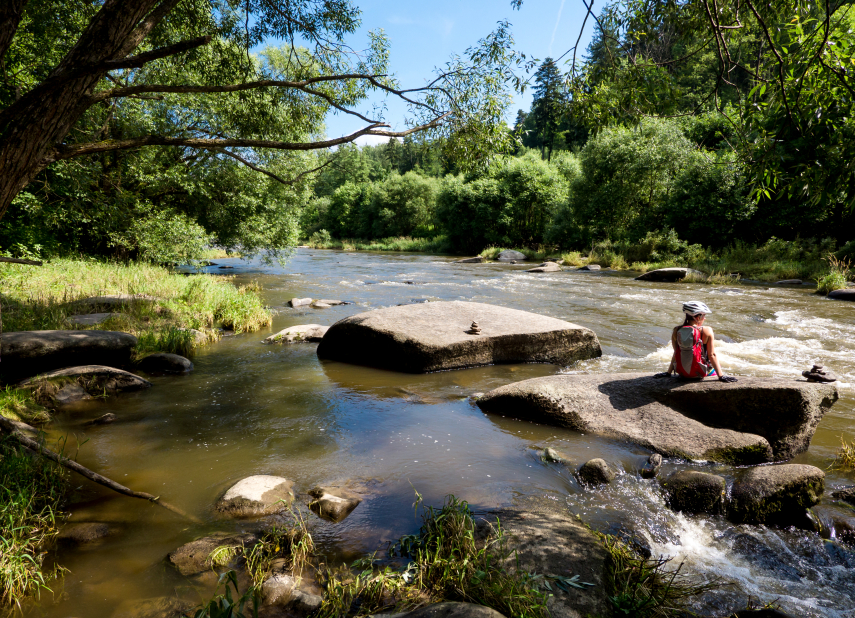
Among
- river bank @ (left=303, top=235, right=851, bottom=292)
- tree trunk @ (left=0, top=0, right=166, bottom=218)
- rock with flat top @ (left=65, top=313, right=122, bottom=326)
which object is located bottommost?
rock with flat top @ (left=65, top=313, right=122, bottom=326)

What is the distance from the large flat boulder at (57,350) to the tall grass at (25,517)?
10.4 ft

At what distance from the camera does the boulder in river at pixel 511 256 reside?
3624 centimetres

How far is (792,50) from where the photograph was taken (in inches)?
146

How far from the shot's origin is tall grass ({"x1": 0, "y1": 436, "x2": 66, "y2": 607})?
10.2 feet

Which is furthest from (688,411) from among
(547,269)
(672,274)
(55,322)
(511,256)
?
(511,256)

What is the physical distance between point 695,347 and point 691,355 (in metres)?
0.11

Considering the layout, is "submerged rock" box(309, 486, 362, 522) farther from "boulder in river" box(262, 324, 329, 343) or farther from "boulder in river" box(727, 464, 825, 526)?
"boulder in river" box(262, 324, 329, 343)

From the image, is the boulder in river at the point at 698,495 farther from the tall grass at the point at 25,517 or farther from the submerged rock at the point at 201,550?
the tall grass at the point at 25,517

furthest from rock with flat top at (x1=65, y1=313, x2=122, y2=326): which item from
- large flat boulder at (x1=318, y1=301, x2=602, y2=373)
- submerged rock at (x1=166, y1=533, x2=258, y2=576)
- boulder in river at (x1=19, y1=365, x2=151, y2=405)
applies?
submerged rock at (x1=166, y1=533, x2=258, y2=576)

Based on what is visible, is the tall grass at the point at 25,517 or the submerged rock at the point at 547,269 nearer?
the tall grass at the point at 25,517

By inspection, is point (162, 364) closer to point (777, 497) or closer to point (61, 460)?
point (61, 460)

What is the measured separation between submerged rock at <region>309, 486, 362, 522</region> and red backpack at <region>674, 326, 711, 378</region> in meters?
4.15

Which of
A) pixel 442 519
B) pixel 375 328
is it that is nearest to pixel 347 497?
pixel 442 519

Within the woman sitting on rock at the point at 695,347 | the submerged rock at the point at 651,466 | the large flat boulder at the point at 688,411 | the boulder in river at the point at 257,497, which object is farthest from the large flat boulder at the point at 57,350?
the woman sitting on rock at the point at 695,347
